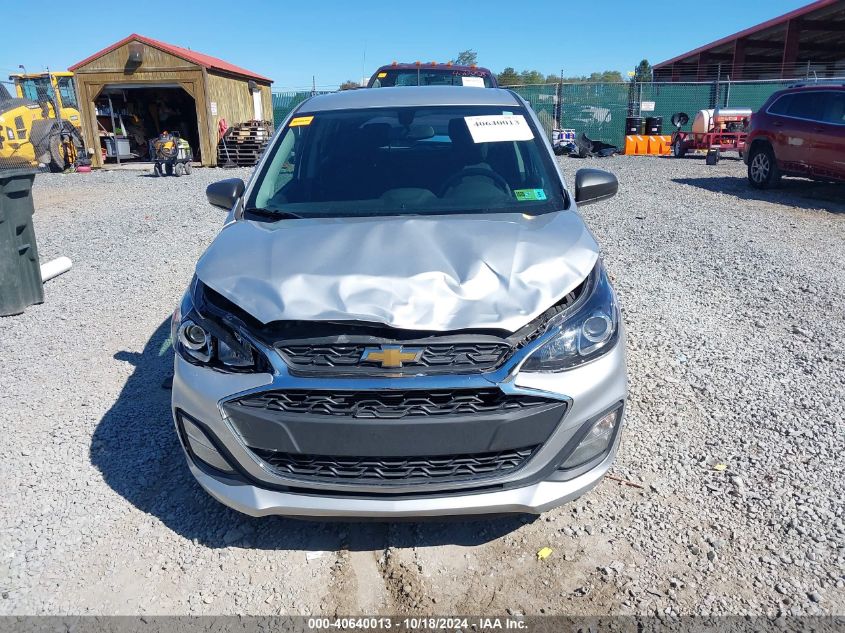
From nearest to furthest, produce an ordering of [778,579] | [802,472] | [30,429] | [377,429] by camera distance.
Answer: [377,429], [778,579], [802,472], [30,429]

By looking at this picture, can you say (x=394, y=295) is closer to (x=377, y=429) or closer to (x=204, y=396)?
(x=377, y=429)

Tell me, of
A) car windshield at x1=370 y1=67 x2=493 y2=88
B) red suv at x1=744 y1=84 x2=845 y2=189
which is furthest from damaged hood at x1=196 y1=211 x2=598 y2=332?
red suv at x1=744 y1=84 x2=845 y2=189

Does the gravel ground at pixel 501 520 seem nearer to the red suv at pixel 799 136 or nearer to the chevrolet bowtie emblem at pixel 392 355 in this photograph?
the chevrolet bowtie emblem at pixel 392 355

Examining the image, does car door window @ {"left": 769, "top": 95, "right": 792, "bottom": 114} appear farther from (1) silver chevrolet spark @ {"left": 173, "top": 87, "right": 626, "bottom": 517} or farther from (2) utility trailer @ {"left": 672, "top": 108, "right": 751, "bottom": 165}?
(1) silver chevrolet spark @ {"left": 173, "top": 87, "right": 626, "bottom": 517}

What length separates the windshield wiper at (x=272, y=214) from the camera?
3.43m

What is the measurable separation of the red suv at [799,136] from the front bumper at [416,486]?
10.8 metres

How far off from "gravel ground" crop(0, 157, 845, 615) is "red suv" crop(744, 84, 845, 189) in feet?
20.6

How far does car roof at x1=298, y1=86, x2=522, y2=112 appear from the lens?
414 cm

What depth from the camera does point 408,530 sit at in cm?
305

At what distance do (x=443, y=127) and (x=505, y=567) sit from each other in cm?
257

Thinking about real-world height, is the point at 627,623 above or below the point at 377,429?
below

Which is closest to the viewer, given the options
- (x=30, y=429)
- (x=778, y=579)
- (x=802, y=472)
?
(x=778, y=579)

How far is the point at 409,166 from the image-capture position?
12.6 feet

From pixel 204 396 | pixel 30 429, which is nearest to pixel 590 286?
pixel 204 396
